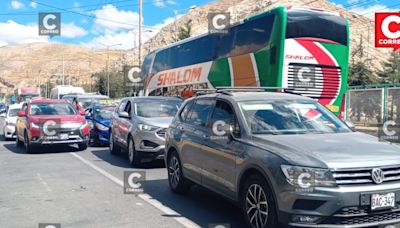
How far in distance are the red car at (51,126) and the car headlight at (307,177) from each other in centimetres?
1058

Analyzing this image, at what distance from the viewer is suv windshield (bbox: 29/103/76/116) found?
48.8 feet

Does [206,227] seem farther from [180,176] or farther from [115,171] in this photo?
[115,171]

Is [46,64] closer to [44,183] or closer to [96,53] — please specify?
[96,53]

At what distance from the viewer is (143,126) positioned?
34.9 ft

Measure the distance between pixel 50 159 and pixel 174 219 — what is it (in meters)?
7.49

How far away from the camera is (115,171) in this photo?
34.0ft

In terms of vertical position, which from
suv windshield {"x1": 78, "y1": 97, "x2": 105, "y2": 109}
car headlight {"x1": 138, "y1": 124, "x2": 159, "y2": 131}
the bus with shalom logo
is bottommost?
car headlight {"x1": 138, "y1": 124, "x2": 159, "y2": 131}

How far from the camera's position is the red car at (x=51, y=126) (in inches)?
545

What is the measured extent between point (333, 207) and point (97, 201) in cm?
411

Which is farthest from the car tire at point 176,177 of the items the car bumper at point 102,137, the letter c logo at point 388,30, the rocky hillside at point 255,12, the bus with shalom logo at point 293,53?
the rocky hillside at point 255,12

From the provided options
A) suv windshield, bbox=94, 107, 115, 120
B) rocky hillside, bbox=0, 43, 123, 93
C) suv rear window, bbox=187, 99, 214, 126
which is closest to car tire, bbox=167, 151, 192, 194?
suv rear window, bbox=187, 99, 214, 126

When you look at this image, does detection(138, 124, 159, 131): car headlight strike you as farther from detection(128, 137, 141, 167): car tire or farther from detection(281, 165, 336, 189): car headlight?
detection(281, 165, 336, 189): car headlight

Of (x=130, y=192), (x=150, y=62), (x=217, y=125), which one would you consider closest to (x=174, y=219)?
(x=217, y=125)

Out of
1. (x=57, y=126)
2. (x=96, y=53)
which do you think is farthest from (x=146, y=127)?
(x=96, y=53)
